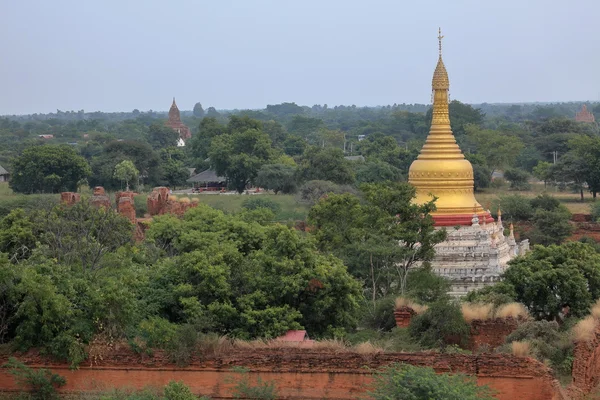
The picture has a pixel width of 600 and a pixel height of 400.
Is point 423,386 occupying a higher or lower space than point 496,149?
higher

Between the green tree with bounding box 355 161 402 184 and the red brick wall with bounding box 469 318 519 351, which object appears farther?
the green tree with bounding box 355 161 402 184

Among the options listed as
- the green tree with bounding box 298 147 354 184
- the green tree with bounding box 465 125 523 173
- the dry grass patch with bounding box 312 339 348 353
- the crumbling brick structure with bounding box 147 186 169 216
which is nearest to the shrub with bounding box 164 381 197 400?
the dry grass patch with bounding box 312 339 348 353

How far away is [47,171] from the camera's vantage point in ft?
200

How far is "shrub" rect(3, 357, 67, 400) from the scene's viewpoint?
16281mm

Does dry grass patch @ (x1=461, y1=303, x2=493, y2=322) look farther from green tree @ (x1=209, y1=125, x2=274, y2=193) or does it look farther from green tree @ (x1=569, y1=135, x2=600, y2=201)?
green tree @ (x1=209, y1=125, x2=274, y2=193)

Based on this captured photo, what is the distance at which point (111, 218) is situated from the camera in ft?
92.2

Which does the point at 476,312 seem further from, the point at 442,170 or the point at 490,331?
the point at 442,170

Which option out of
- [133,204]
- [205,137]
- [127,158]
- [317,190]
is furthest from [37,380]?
[205,137]

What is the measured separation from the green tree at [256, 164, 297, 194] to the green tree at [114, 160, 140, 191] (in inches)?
310

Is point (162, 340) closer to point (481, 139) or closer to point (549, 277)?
point (549, 277)

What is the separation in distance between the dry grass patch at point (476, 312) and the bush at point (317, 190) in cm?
3122

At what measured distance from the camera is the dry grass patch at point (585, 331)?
58.4ft

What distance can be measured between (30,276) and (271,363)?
4.33 metres

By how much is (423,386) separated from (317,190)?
3835 centimetres
